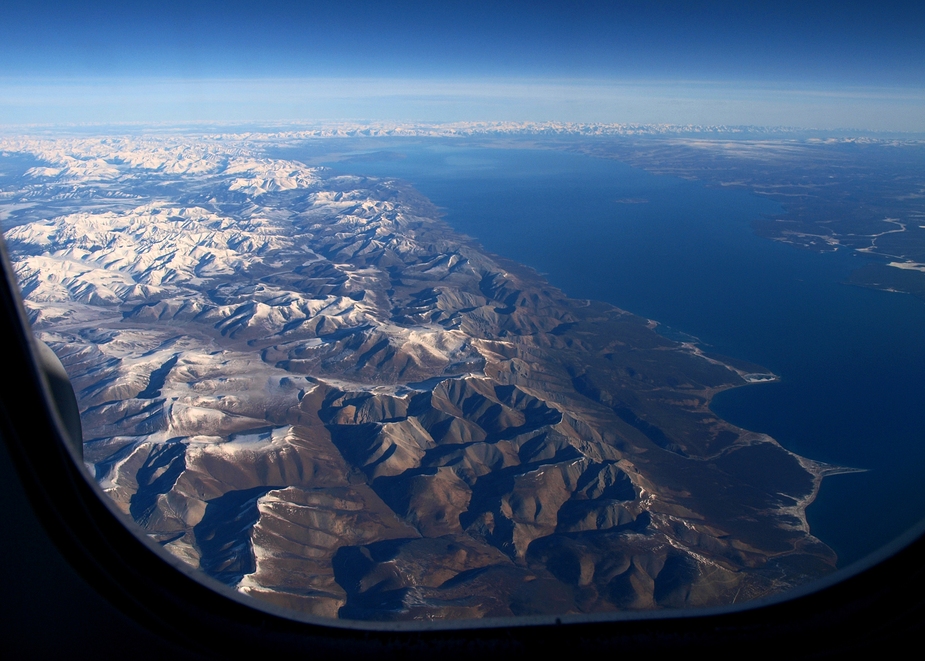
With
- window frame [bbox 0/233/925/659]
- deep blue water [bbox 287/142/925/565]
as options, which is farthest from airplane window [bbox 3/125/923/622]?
deep blue water [bbox 287/142/925/565]

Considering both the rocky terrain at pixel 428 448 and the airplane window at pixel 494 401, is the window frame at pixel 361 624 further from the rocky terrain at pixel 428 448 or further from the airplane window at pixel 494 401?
the rocky terrain at pixel 428 448

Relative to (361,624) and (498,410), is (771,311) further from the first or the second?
(361,624)

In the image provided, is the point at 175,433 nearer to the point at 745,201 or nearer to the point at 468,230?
the point at 468,230

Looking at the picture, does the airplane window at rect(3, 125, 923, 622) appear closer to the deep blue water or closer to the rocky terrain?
the rocky terrain

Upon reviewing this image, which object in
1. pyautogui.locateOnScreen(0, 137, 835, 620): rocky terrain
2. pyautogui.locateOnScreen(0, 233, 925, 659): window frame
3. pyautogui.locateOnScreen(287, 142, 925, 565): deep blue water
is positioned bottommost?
pyautogui.locateOnScreen(0, 137, 835, 620): rocky terrain

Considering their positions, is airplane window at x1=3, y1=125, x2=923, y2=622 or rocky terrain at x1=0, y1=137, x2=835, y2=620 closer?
rocky terrain at x1=0, y1=137, x2=835, y2=620

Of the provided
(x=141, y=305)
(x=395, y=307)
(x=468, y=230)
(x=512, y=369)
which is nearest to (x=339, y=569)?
(x=512, y=369)

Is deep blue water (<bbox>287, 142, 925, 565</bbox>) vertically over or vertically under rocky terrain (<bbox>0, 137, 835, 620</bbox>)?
over

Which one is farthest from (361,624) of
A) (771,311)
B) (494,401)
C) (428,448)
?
(771,311)

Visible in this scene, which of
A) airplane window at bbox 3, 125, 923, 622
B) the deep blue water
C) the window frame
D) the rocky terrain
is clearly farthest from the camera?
the deep blue water
